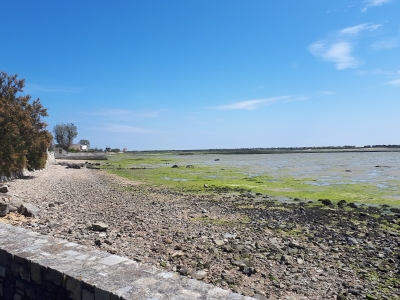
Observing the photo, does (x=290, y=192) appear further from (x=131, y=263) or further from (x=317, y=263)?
(x=131, y=263)

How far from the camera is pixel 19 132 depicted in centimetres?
2273

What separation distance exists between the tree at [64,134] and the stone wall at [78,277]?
105 meters

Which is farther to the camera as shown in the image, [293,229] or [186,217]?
[186,217]

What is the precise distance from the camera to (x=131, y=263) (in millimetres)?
4672

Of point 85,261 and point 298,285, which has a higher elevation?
point 85,261

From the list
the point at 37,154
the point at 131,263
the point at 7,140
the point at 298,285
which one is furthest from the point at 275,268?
the point at 37,154

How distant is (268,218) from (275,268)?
6.44 metres

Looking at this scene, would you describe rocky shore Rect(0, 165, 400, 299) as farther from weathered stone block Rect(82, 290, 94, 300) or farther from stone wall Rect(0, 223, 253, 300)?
weathered stone block Rect(82, 290, 94, 300)

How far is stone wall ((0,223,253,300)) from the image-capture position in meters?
3.85

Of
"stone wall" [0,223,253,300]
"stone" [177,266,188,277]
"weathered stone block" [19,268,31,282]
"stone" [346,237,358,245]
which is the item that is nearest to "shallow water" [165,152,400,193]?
"stone" [346,237,358,245]

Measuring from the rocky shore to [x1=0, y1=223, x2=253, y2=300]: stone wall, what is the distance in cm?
345

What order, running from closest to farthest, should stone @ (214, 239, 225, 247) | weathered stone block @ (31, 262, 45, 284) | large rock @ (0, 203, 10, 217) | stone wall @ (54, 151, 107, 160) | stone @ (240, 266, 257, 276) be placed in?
weathered stone block @ (31, 262, 45, 284)
stone @ (240, 266, 257, 276)
stone @ (214, 239, 225, 247)
large rock @ (0, 203, 10, 217)
stone wall @ (54, 151, 107, 160)

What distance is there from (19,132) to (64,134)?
8644cm

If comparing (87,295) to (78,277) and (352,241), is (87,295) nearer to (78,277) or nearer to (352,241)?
(78,277)
